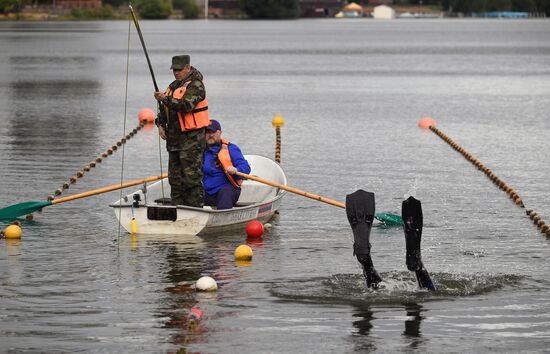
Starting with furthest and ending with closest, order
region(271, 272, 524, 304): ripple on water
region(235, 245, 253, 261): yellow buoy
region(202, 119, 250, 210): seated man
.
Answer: region(202, 119, 250, 210): seated man
region(235, 245, 253, 261): yellow buoy
region(271, 272, 524, 304): ripple on water

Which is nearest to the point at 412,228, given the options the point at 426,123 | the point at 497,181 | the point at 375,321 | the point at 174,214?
Result: the point at 375,321

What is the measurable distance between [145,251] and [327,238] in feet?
9.21

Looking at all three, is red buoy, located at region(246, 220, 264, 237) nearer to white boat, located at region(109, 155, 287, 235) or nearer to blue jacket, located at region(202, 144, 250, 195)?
white boat, located at region(109, 155, 287, 235)

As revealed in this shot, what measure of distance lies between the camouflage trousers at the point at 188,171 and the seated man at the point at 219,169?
16.7 inches

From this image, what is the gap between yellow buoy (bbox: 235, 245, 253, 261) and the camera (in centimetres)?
1795

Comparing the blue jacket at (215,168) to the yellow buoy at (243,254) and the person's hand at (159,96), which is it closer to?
the person's hand at (159,96)

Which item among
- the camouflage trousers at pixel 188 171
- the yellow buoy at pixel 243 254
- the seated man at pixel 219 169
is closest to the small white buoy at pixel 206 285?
the yellow buoy at pixel 243 254

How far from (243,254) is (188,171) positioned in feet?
6.42

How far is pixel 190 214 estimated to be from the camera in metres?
19.3

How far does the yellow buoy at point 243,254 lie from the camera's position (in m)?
18.0

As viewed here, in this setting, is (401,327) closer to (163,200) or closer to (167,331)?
(167,331)

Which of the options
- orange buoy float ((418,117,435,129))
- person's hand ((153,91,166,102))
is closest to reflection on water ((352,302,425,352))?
person's hand ((153,91,166,102))

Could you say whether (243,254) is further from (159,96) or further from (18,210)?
(18,210)

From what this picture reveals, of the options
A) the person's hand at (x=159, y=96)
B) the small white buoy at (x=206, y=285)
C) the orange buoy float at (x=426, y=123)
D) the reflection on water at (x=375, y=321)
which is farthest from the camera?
the orange buoy float at (x=426, y=123)
